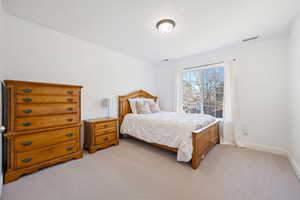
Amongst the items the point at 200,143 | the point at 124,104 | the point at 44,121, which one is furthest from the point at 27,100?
the point at 200,143

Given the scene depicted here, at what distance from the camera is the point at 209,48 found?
3.29 metres

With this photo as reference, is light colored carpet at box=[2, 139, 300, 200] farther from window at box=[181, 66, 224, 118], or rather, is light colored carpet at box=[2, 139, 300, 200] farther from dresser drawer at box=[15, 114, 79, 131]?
window at box=[181, 66, 224, 118]

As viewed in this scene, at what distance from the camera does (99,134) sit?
2682mm

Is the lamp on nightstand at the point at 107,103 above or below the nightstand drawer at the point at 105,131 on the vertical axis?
above

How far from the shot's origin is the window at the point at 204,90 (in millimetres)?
3514

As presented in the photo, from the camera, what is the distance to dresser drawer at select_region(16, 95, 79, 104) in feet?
5.71

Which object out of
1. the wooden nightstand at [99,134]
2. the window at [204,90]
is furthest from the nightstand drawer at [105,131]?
the window at [204,90]

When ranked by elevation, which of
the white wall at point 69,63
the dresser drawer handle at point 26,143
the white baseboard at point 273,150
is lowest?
the white baseboard at point 273,150

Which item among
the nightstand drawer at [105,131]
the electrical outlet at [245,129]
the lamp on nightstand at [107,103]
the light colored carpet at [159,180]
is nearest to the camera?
the light colored carpet at [159,180]

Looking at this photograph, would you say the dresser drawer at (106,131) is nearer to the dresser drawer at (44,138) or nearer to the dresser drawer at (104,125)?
the dresser drawer at (104,125)

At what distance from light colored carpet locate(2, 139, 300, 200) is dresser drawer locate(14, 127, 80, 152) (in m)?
0.41

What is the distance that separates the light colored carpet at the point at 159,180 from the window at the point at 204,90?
4.97ft

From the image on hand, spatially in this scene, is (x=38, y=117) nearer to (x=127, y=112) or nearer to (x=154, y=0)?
(x=127, y=112)

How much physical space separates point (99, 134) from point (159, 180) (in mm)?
1575
